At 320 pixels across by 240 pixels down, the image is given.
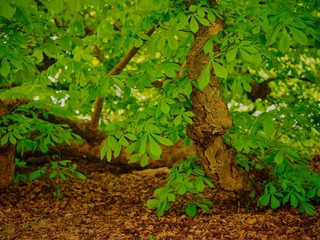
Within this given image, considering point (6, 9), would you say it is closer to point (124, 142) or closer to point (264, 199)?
point (124, 142)

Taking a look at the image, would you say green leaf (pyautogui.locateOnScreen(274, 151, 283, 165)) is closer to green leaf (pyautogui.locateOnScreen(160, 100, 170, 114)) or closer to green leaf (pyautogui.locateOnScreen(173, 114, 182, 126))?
green leaf (pyautogui.locateOnScreen(173, 114, 182, 126))

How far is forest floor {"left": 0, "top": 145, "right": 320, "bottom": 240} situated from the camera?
341 cm

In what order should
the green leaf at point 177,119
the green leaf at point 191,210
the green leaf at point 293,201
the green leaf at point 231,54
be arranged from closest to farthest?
the green leaf at point 231,54 → the green leaf at point 177,119 → the green leaf at point 293,201 → the green leaf at point 191,210

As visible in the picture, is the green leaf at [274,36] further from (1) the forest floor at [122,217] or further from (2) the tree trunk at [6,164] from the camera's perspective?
(2) the tree trunk at [6,164]

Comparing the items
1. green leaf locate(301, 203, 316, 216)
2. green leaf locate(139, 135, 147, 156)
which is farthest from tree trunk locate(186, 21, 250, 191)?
green leaf locate(139, 135, 147, 156)

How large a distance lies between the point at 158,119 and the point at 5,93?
1956 mm

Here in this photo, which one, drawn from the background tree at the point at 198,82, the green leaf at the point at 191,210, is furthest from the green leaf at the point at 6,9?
the green leaf at the point at 191,210

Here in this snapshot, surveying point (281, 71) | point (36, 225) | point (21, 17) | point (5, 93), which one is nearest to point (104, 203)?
point (36, 225)

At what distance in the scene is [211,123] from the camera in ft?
11.5

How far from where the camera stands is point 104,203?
4.79 meters

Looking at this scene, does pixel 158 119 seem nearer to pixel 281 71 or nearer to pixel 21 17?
pixel 21 17

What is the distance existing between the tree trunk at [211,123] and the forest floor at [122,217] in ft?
1.29

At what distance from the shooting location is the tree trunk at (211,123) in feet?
11.2

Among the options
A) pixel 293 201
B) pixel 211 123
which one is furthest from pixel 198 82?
pixel 293 201
